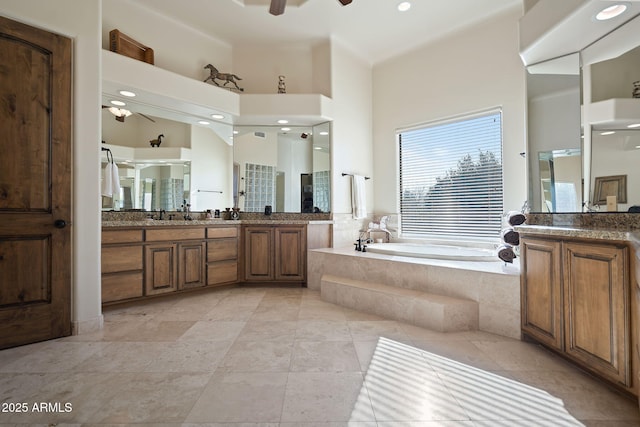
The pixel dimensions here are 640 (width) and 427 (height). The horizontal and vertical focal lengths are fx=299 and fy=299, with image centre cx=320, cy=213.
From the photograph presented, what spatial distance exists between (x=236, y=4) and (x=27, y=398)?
3.88 meters

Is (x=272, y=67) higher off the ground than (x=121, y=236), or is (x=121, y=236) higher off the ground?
(x=272, y=67)

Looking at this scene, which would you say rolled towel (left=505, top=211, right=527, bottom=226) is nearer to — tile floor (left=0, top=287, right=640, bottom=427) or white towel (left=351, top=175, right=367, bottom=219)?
tile floor (left=0, top=287, right=640, bottom=427)

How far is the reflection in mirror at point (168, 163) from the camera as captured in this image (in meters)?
3.40

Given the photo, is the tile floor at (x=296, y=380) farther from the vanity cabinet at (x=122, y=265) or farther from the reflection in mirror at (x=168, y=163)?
the reflection in mirror at (x=168, y=163)

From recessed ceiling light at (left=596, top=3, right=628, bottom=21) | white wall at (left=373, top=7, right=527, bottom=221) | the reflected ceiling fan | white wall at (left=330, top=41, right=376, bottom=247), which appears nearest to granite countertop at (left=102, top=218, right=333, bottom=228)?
white wall at (left=330, top=41, right=376, bottom=247)

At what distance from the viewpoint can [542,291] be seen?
78.7 inches

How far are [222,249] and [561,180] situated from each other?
11.5 feet

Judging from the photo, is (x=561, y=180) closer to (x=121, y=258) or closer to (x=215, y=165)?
(x=215, y=165)

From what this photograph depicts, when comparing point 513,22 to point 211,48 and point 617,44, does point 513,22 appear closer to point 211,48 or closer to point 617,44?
point 617,44

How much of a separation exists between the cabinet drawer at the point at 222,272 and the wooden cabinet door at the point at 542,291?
3063 millimetres

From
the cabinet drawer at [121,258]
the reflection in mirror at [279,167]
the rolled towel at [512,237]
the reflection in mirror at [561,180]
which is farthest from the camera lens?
the reflection in mirror at [279,167]

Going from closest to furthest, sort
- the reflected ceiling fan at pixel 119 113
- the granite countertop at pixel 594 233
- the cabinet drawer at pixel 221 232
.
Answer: the granite countertop at pixel 594 233 < the reflected ceiling fan at pixel 119 113 < the cabinet drawer at pixel 221 232

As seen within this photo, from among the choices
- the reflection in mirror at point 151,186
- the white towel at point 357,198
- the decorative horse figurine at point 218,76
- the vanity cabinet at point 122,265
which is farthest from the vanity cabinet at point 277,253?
the decorative horse figurine at point 218,76

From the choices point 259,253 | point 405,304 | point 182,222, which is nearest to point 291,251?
point 259,253
